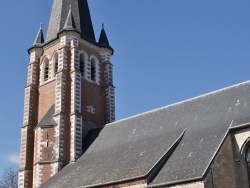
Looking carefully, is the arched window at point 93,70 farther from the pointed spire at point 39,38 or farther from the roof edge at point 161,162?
the roof edge at point 161,162

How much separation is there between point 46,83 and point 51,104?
6.41ft

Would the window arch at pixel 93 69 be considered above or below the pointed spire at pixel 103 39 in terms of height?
below

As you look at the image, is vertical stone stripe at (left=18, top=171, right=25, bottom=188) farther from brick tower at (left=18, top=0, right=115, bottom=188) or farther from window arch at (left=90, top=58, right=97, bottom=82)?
window arch at (left=90, top=58, right=97, bottom=82)

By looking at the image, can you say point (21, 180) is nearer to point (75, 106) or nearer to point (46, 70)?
point (75, 106)

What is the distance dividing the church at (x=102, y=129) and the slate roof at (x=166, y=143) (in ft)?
0.20

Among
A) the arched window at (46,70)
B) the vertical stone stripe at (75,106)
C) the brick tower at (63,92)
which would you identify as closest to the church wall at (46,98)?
the brick tower at (63,92)

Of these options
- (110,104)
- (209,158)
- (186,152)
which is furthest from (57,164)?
(209,158)

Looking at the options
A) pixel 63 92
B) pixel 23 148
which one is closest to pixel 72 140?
pixel 63 92

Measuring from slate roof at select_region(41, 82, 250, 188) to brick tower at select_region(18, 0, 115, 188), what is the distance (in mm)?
1801

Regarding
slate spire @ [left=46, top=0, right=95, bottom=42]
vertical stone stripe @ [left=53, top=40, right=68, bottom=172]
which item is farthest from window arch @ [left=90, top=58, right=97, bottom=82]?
vertical stone stripe @ [left=53, top=40, right=68, bottom=172]

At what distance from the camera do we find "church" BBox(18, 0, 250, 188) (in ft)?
60.9

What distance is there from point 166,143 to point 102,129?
7283 mm

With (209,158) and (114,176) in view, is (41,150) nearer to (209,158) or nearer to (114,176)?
(114,176)

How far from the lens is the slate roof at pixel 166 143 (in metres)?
18.5
